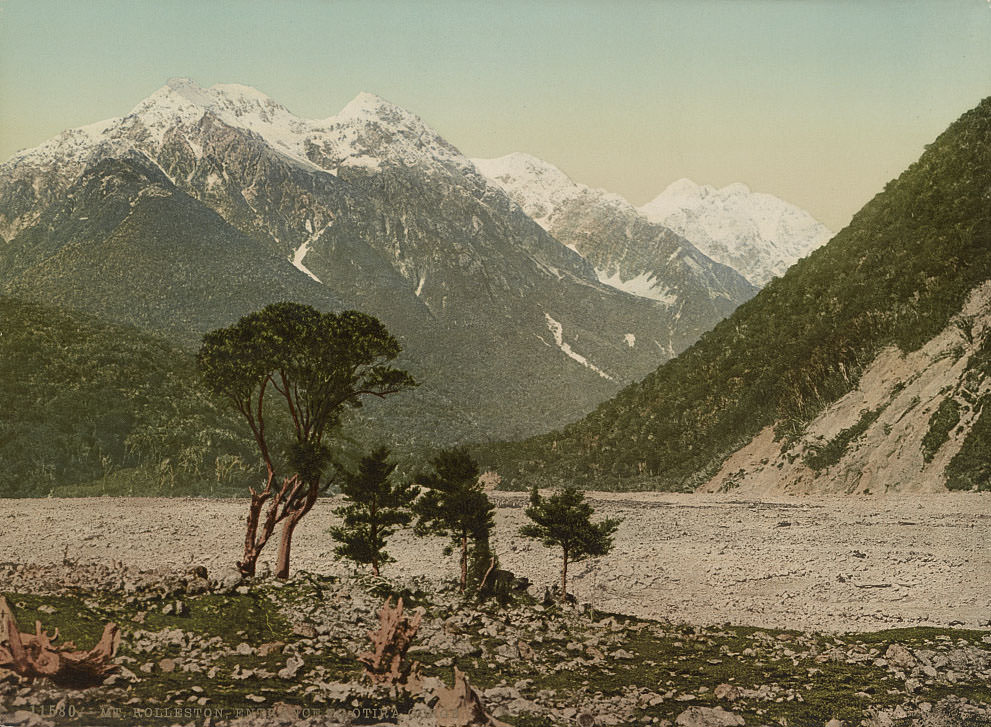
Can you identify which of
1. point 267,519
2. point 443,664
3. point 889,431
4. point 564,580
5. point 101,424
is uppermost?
point 889,431

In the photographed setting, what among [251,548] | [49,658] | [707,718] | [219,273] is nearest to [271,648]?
[251,548]

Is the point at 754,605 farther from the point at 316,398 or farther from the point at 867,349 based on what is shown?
the point at 867,349

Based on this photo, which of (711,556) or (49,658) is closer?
(49,658)

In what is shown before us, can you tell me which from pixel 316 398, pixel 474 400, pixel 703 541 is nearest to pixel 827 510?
pixel 703 541

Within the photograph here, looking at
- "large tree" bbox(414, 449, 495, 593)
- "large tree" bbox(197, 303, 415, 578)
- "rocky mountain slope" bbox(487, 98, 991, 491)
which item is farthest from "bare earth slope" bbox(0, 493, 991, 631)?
A: "rocky mountain slope" bbox(487, 98, 991, 491)

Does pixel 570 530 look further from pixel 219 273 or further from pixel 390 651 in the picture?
pixel 219 273

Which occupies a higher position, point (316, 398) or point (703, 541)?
point (316, 398)
